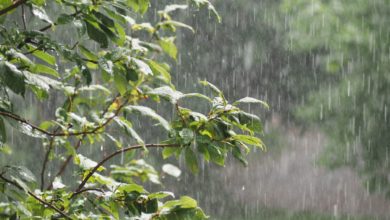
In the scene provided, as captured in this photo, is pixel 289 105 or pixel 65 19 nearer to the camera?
pixel 65 19

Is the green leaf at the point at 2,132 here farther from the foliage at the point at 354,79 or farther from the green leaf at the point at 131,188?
the foliage at the point at 354,79

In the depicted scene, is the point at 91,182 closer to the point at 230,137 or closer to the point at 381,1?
the point at 230,137

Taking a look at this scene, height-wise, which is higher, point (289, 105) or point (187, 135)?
point (187, 135)

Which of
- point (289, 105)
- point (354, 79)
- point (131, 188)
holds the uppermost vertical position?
point (354, 79)

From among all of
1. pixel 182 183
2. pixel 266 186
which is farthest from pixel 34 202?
pixel 266 186

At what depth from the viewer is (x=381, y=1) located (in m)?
6.05

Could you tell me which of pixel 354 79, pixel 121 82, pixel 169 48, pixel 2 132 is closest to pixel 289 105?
pixel 354 79

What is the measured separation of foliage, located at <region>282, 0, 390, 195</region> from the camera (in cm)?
584

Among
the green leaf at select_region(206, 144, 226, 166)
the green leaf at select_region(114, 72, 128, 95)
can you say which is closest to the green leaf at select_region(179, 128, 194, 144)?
the green leaf at select_region(206, 144, 226, 166)

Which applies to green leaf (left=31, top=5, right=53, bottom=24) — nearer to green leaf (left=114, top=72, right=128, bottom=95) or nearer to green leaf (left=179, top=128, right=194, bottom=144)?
green leaf (left=114, top=72, right=128, bottom=95)

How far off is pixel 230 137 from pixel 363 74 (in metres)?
5.53

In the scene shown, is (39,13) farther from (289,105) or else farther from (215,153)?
(289,105)

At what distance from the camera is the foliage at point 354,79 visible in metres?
5.84

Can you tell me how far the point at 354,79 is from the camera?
633 centimetres
